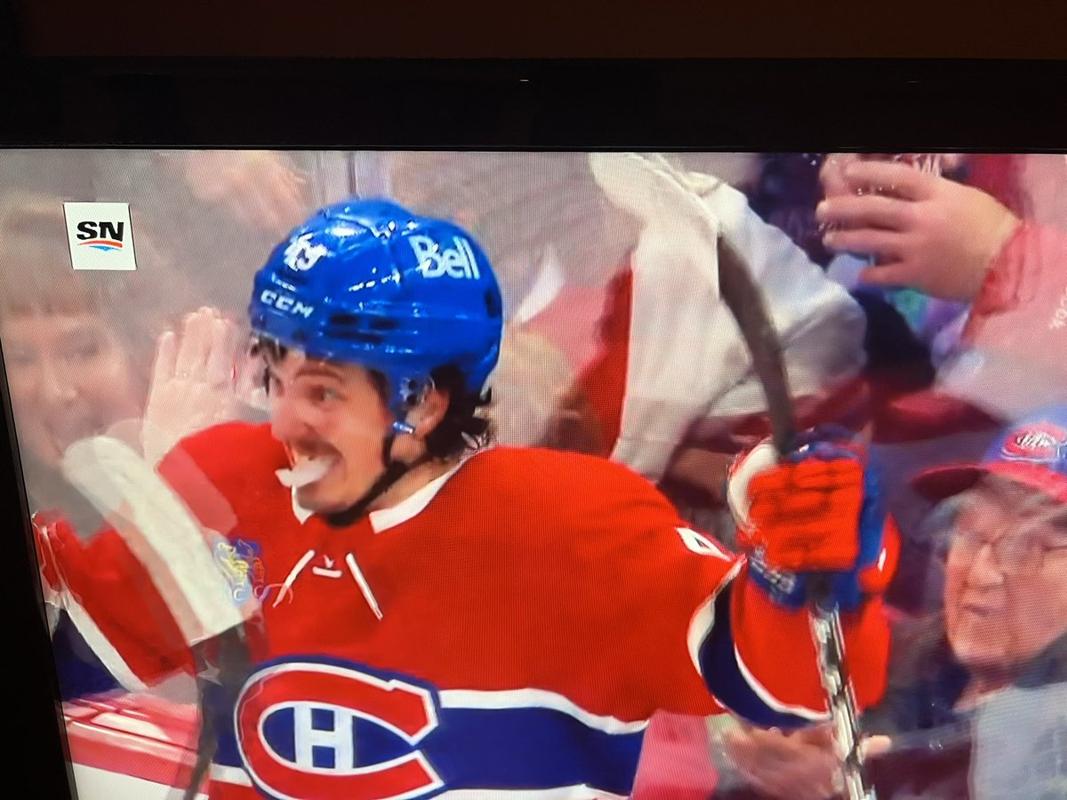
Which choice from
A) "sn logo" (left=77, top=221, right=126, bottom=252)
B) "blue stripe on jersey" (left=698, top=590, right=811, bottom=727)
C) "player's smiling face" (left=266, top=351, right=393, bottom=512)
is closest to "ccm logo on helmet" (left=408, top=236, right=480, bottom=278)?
"player's smiling face" (left=266, top=351, right=393, bottom=512)

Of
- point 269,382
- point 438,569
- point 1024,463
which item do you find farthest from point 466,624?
point 1024,463

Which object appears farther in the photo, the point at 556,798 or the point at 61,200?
the point at 556,798

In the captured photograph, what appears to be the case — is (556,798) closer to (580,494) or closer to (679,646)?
(679,646)

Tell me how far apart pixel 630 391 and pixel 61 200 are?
1.61 feet

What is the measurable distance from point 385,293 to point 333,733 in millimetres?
417

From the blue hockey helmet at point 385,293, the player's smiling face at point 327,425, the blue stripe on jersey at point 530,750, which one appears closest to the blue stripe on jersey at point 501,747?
the blue stripe on jersey at point 530,750

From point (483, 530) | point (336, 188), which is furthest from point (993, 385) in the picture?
point (336, 188)

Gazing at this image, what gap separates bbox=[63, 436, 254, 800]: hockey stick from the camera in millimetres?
870

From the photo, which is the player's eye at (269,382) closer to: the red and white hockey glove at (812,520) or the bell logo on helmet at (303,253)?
the bell logo on helmet at (303,253)

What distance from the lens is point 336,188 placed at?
780 millimetres

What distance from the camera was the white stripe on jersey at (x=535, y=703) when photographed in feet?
2.86

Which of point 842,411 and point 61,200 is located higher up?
point 61,200

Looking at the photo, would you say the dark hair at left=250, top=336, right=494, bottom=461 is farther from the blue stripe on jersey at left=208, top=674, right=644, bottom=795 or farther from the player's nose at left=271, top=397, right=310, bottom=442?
the blue stripe on jersey at left=208, top=674, right=644, bottom=795

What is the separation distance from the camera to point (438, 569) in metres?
0.86
